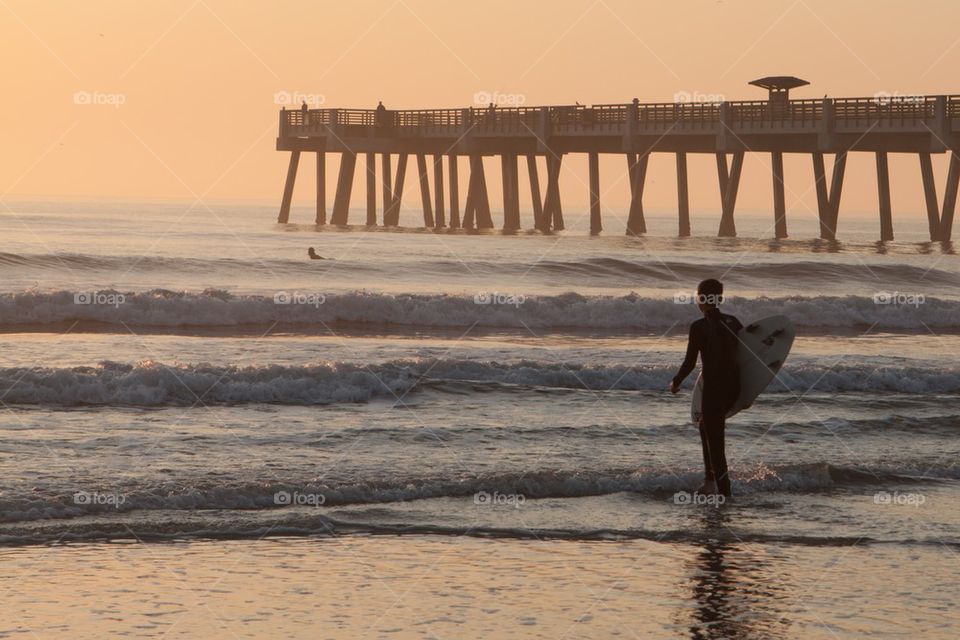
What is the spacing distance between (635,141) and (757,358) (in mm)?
42372

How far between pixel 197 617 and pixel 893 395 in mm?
12745

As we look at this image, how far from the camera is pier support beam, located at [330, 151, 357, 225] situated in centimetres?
6562

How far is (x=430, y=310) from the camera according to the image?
3091 cm

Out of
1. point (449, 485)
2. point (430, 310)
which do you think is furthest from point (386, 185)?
point (449, 485)

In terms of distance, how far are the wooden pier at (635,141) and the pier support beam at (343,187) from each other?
4cm

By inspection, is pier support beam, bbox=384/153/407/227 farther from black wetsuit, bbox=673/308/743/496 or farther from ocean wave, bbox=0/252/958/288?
black wetsuit, bbox=673/308/743/496

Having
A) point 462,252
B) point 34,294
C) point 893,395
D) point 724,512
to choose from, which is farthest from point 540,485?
point 462,252

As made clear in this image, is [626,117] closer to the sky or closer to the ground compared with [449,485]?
closer to the sky

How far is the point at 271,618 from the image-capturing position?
7.96m

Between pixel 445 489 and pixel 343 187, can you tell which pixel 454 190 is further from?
pixel 445 489

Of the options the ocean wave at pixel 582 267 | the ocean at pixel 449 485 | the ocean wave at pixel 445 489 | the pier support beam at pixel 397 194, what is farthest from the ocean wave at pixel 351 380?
the pier support beam at pixel 397 194

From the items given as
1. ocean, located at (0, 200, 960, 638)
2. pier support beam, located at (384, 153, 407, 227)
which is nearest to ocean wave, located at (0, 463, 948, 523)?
ocean, located at (0, 200, 960, 638)

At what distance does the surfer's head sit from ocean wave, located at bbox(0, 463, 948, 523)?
5.49ft

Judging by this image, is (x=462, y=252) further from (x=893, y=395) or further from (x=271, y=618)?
(x=271, y=618)
